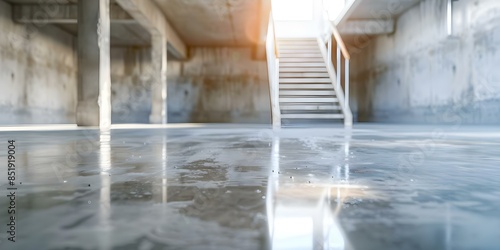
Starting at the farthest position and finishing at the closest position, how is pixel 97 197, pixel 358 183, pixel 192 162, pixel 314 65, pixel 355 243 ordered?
1. pixel 314 65
2. pixel 192 162
3. pixel 358 183
4. pixel 97 197
5. pixel 355 243

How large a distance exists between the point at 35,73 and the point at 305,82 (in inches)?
380

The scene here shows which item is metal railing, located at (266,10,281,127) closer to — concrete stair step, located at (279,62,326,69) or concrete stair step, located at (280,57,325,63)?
concrete stair step, located at (279,62,326,69)

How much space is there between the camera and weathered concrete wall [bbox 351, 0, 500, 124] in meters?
9.14

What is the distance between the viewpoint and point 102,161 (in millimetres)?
2342

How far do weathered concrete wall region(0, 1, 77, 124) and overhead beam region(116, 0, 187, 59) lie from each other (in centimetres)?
429

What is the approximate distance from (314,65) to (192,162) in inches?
420

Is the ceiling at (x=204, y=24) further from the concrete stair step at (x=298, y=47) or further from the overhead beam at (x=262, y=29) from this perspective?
the concrete stair step at (x=298, y=47)

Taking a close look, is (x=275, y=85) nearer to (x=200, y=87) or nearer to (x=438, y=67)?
(x=438, y=67)

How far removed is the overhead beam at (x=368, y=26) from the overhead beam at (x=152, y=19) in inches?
259

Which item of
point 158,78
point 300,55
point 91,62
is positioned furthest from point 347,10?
point 91,62

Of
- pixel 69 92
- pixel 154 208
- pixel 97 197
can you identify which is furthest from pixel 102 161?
pixel 69 92

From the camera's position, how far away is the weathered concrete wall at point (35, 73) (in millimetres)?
11820

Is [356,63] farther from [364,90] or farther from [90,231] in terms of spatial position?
[90,231]

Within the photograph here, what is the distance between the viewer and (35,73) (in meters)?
13.4
